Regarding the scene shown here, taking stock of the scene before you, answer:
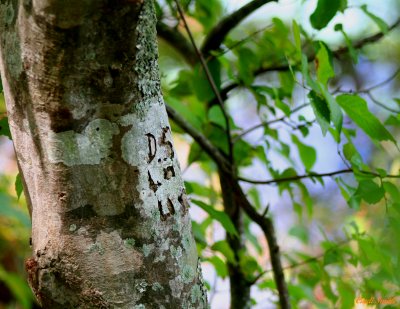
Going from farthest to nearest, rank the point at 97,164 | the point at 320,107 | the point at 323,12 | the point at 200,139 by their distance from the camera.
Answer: the point at 200,139
the point at 323,12
the point at 320,107
the point at 97,164

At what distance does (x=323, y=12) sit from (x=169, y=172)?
0.99ft

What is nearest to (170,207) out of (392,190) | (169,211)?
(169,211)

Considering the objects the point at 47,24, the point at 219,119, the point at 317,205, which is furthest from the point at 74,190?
the point at 317,205

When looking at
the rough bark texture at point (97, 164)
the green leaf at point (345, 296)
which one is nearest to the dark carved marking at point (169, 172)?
the rough bark texture at point (97, 164)

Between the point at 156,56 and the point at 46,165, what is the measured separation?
12 centimetres

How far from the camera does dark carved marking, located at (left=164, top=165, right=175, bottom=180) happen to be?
47cm

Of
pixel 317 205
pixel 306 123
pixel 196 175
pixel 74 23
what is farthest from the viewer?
pixel 317 205

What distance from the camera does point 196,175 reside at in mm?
2309

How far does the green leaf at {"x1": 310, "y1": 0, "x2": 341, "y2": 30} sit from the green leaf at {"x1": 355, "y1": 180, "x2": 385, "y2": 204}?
0.19 m

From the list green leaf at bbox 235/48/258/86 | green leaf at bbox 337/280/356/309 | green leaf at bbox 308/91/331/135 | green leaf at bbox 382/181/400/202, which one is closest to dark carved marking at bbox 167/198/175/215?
green leaf at bbox 308/91/331/135

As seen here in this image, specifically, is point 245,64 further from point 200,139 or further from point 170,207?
point 170,207

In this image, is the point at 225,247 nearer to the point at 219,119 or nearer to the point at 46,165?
the point at 219,119

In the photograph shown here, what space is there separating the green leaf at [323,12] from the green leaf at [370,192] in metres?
0.19

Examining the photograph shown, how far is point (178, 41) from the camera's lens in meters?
1.01
